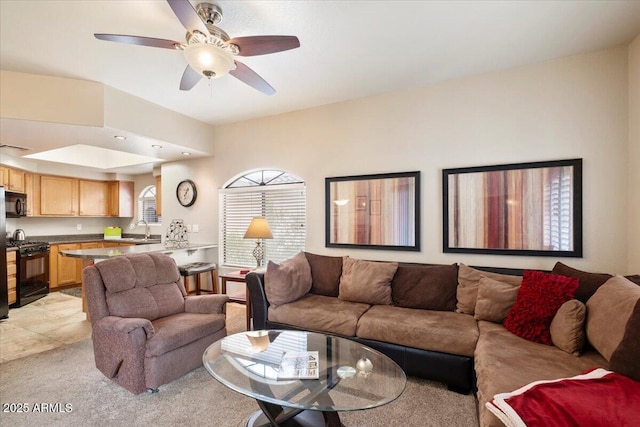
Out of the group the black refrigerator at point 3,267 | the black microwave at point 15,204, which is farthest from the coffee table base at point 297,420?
the black microwave at point 15,204

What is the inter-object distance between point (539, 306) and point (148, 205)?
726 cm

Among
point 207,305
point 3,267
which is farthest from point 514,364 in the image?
point 3,267

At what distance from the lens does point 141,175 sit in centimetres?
690

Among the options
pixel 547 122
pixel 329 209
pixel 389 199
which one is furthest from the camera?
pixel 329 209

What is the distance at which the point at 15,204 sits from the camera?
16.1ft

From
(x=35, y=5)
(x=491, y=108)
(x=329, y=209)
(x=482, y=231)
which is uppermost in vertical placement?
(x=35, y=5)

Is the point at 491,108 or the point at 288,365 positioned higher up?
the point at 491,108

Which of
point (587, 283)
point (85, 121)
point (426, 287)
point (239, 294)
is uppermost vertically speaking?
point (85, 121)

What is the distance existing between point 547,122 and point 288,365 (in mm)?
3035

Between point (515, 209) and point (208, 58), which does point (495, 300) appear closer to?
point (515, 209)

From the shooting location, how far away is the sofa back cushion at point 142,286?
2.50 m

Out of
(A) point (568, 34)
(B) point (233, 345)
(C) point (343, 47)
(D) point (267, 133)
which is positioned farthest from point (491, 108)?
(B) point (233, 345)

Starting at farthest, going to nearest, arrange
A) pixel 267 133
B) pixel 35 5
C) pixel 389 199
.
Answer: pixel 267 133 → pixel 389 199 → pixel 35 5

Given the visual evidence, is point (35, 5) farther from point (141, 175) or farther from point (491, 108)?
point (141, 175)
